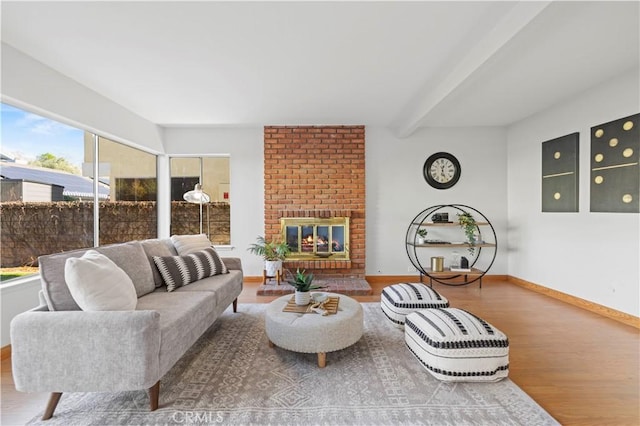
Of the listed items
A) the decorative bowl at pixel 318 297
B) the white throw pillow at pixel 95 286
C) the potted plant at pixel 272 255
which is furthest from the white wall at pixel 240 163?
the white throw pillow at pixel 95 286

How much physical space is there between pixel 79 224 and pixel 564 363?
5.07m

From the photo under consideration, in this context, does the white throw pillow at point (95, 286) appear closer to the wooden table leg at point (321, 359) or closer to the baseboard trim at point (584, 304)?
the wooden table leg at point (321, 359)

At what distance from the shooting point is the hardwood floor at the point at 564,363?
173 cm

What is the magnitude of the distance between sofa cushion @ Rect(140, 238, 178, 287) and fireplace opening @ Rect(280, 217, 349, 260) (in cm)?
188

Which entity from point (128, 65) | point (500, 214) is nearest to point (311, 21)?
point (128, 65)

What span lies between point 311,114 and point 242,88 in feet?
3.88

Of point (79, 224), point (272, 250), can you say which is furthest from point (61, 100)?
point (272, 250)

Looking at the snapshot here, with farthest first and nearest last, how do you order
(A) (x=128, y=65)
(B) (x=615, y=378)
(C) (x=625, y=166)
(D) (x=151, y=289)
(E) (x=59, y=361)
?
(C) (x=625, y=166)
(A) (x=128, y=65)
(D) (x=151, y=289)
(B) (x=615, y=378)
(E) (x=59, y=361)

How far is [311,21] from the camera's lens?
2090 mm

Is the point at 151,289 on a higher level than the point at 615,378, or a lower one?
higher

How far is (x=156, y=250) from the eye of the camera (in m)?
2.86

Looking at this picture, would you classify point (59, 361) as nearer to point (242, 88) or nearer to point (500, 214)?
point (242, 88)

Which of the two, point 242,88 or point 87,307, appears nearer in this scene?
point 87,307

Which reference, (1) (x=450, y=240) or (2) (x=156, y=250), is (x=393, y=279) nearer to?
(1) (x=450, y=240)
